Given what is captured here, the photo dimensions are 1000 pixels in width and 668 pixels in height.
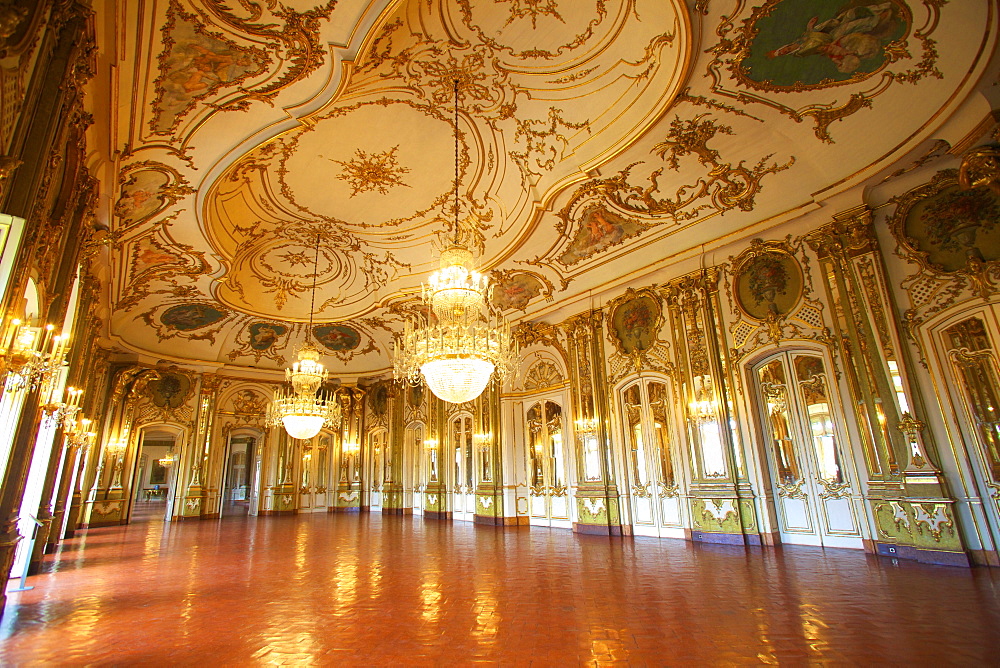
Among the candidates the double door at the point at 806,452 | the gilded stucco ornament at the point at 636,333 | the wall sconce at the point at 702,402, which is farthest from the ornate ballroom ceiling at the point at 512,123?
the double door at the point at 806,452

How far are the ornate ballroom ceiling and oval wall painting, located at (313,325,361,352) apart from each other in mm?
4307

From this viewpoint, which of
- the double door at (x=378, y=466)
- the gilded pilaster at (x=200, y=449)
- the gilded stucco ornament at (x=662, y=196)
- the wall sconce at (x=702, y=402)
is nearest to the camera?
the gilded stucco ornament at (x=662, y=196)

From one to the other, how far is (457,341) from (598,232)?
5.03 m

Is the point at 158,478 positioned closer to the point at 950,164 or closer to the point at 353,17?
the point at 353,17

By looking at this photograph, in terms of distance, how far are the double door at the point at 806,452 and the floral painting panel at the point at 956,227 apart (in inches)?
82.4

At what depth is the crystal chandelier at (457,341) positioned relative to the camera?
20.8 feet

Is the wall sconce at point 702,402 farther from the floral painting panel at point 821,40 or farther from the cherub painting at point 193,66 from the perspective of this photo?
the cherub painting at point 193,66

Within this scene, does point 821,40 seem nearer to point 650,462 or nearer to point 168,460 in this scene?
point 650,462

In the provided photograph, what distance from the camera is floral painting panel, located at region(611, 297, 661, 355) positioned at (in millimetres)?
10141

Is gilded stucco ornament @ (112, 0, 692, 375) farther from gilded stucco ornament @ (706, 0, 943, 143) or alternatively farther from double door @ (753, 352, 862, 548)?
double door @ (753, 352, 862, 548)

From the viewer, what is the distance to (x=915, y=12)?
18.4ft

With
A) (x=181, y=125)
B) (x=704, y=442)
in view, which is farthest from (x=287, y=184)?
(x=704, y=442)

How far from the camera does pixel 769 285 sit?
862cm

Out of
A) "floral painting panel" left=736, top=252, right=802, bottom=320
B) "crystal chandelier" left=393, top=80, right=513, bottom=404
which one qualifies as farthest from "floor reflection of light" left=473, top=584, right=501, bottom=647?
"floral painting panel" left=736, top=252, right=802, bottom=320
